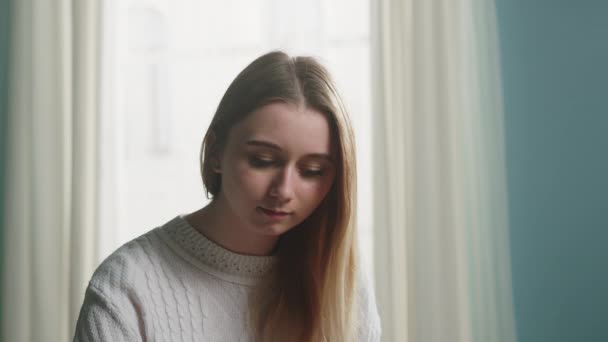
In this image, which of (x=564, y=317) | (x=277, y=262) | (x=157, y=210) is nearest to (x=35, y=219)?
(x=157, y=210)

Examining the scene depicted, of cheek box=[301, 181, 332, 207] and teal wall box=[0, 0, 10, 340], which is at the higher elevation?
teal wall box=[0, 0, 10, 340]

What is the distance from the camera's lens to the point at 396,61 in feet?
6.66

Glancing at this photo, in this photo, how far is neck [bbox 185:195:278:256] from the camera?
3.87 ft

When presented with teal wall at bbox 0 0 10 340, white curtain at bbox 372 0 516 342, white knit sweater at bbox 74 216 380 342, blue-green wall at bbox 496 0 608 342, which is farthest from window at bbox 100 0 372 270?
white knit sweater at bbox 74 216 380 342

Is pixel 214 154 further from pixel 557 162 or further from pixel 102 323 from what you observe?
pixel 557 162

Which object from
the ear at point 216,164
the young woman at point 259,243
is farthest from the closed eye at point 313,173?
the ear at point 216,164

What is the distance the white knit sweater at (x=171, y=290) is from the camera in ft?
3.43

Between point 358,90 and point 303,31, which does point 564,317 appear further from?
point 303,31

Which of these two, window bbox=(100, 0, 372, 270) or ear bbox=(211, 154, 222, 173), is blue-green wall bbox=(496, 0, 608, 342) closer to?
window bbox=(100, 0, 372, 270)

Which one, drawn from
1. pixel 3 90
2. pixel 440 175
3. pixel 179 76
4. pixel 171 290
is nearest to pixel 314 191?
pixel 171 290

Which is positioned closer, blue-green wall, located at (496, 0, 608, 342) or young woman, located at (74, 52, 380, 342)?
young woman, located at (74, 52, 380, 342)

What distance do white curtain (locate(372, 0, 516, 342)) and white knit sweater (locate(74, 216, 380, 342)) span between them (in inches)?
34.5

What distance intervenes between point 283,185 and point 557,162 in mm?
1291

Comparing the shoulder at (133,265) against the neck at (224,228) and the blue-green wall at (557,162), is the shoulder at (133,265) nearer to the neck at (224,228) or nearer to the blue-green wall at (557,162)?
the neck at (224,228)
